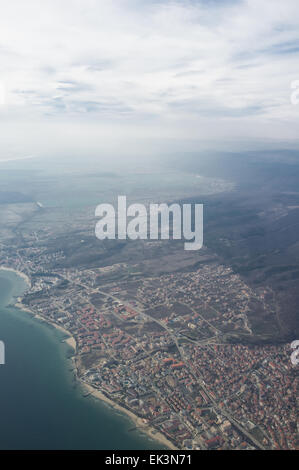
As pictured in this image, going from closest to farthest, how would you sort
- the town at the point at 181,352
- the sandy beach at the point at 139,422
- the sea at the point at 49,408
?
the sandy beach at the point at 139,422, the sea at the point at 49,408, the town at the point at 181,352

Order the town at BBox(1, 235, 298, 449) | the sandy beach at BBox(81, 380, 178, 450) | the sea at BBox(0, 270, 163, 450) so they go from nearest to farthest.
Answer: the sandy beach at BBox(81, 380, 178, 450) → the sea at BBox(0, 270, 163, 450) → the town at BBox(1, 235, 298, 449)

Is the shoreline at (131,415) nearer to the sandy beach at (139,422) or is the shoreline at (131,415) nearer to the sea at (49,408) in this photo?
the sandy beach at (139,422)

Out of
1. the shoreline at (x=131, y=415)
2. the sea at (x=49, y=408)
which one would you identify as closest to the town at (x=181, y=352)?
the shoreline at (x=131, y=415)

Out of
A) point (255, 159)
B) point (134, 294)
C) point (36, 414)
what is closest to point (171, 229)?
point (134, 294)

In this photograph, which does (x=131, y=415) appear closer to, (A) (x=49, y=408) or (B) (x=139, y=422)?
(B) (x=139, y=422)

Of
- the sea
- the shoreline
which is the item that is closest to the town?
the shoreline

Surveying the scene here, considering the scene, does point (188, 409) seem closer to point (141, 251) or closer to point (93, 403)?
point (93, 403)

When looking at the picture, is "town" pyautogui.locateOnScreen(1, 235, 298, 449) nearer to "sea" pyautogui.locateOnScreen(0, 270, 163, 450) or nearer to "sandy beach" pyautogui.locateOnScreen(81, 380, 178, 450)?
"sandy beach" pyautogui.locateOnScreen(81, 380, 178, 450)

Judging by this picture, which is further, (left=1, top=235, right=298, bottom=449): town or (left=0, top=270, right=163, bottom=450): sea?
(left=1, top=235, right=298, bottom=449): town
